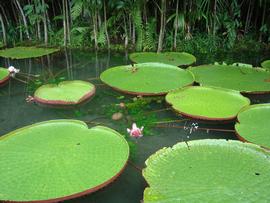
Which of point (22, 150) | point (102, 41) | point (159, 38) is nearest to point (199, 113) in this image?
point (22, 150)

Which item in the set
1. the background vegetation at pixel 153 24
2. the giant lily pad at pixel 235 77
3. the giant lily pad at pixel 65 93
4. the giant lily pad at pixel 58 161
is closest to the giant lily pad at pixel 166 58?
the background vegetation at pixel 153 24

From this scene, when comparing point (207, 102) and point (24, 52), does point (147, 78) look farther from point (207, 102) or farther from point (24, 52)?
point (24, 52)

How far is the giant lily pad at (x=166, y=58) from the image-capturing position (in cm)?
452

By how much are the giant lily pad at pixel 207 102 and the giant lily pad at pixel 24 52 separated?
95.3 inches

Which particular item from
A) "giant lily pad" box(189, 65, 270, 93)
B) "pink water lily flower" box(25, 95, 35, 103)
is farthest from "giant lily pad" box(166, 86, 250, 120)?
"pink water lily flower" box(25, 95, 35, 103)

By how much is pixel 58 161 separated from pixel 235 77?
2.27 m

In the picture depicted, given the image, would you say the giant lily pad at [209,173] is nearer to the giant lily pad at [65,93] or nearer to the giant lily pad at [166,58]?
the giant lily pad at [65,93]

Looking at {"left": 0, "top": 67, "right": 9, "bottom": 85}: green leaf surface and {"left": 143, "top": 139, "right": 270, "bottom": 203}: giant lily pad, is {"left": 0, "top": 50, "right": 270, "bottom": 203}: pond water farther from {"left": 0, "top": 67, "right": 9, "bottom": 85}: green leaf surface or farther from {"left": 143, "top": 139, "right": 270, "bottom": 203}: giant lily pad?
{"left": 143, "top": 139, "right": 270, "bottom": 203}: giant lily pad

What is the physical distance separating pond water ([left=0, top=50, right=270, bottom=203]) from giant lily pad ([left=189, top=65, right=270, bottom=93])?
12 cm

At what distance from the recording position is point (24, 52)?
5.10 metres

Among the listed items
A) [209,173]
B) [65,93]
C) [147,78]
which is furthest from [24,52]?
[209,173]

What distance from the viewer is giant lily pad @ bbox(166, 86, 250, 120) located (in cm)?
301

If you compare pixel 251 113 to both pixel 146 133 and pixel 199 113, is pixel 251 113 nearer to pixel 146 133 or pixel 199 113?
pixel 199 113

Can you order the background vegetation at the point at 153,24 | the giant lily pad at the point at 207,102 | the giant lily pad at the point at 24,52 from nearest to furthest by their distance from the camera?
the giant lily pad at the point at 207,102 → the giant lily pad at the point at 24,52 → the background vegetation at the point at 153,24
